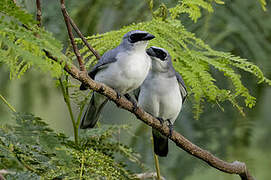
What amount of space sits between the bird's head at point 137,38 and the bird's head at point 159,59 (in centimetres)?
7

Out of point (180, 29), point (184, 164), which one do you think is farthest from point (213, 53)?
point (184, 164)

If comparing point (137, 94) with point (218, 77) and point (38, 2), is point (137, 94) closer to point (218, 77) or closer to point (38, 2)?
point (218, 77)

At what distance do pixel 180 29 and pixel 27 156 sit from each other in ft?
2.22

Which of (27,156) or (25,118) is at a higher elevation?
(25,118)

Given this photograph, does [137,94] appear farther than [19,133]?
Yes

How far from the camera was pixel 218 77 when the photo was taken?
2625 mm

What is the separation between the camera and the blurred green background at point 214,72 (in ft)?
7.91

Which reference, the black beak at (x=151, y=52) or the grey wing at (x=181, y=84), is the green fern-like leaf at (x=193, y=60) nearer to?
the black beak at (x=151, y=52)

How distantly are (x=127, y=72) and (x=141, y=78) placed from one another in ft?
0.21

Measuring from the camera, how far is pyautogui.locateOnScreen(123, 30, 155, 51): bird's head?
1661 millimetres

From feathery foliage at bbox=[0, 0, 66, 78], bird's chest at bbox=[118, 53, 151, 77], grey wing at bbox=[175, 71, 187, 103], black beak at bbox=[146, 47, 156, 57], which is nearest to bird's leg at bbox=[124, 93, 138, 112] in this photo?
bird's chest at bbox=[118, 53, 151, 77]

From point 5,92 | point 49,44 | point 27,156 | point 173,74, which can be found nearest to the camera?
point 49,44

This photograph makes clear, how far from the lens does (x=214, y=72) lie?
2611 millimetres

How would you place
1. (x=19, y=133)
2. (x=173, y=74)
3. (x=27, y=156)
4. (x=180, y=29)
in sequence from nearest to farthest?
(x=19, y=133) → (x=27, y=156) → (x=180, y=29) → (x=173, y=74)
